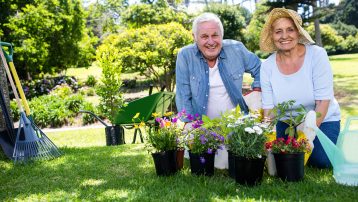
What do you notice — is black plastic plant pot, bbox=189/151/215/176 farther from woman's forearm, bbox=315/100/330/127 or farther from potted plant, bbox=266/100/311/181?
woman's forearm, bbox=315/100/330/127

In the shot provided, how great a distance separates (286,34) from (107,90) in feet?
13.5

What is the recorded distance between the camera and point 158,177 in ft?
9.34

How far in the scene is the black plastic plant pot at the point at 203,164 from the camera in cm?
274

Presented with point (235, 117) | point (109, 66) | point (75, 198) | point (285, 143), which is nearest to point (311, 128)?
point (285, 143)

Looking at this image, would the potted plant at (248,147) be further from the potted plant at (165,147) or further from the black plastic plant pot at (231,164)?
the potted plant at (165,147)

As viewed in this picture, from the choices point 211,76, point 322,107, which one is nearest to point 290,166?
point 322,107

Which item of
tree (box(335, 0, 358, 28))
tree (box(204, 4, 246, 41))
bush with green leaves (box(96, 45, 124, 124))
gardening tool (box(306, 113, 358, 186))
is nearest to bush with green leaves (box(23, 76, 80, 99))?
bush with green leaves (box(96, 45, 124, 124))

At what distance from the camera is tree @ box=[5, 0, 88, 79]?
11.9 metres

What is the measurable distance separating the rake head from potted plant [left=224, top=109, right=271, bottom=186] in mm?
2231

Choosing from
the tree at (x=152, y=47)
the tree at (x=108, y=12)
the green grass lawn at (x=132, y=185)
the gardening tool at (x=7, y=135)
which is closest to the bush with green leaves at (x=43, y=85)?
the tree at (x=152, y=47)

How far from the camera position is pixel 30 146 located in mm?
3865

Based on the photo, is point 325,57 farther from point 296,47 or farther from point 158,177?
point 158,177

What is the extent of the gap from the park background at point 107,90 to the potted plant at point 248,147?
0.33 ft

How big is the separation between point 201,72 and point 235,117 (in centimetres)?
67
